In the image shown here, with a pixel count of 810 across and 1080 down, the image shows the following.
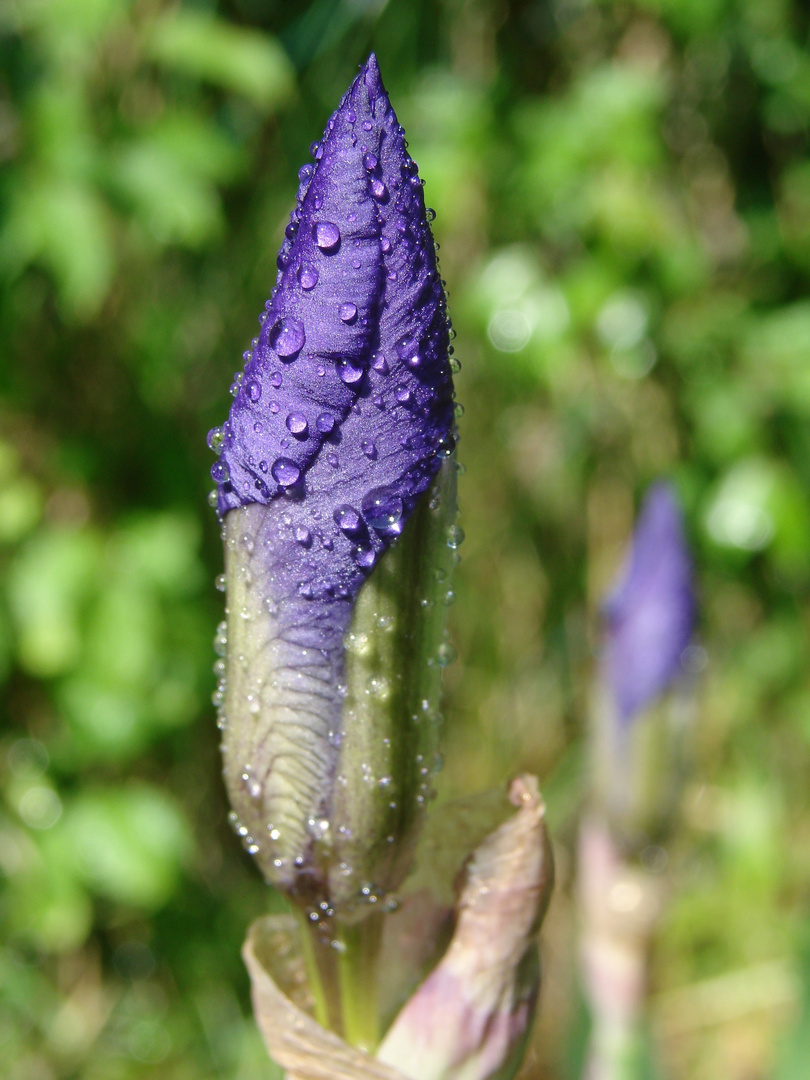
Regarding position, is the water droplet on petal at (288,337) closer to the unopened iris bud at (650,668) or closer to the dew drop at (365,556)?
the dew drop at (365,556)

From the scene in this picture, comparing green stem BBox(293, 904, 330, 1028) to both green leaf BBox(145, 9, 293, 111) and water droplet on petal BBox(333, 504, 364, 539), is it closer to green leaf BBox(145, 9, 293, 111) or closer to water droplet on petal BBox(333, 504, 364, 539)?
water droplet on petal BBox(333, 504, 364, 539)

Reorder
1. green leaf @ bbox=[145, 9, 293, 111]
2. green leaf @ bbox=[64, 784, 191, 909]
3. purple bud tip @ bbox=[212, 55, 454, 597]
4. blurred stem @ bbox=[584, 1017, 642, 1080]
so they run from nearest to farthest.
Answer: purple bud tip @ bbox=[212, 55, 454, 597] → blurred stem @ bbox=[584, 1017, 642, 1080] → green leaf @ bbox=[145, 9, 293, 111] → green leaf @ bbox=[64, 784, 191, 909]

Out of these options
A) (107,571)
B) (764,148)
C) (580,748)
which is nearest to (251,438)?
(107,571)

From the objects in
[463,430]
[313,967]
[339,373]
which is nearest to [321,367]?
[339,373]

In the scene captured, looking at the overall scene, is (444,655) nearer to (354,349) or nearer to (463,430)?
(354,349)

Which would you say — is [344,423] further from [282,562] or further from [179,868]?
[179,868]

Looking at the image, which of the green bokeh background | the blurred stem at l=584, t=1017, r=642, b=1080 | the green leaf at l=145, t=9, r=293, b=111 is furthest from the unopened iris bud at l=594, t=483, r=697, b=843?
the green leaf at l=145, t=9, r=293, b=111
